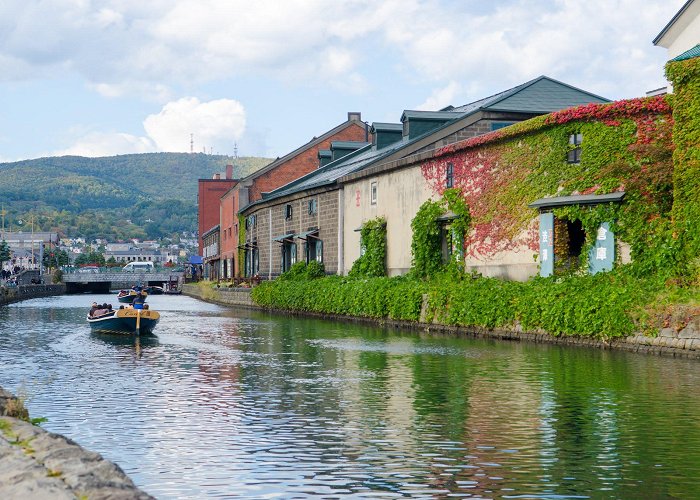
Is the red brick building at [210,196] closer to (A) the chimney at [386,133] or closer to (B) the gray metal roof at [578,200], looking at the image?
(A) the chimney at [386,133]

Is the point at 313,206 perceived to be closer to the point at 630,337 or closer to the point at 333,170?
the point at 333,170

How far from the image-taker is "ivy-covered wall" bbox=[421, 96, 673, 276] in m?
30.7

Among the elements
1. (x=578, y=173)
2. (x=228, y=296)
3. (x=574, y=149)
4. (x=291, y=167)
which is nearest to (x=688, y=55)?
(x=574, y=149)

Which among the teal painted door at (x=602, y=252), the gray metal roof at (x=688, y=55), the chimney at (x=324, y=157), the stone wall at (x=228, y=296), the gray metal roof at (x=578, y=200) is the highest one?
the chimney at (x=324, y=157)

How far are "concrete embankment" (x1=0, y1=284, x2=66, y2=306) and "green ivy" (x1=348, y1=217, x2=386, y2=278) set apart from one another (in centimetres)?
3241

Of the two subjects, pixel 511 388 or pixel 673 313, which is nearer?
pixel 511 388

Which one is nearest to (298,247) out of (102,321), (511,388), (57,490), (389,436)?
(102,321)

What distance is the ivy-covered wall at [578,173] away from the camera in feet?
101

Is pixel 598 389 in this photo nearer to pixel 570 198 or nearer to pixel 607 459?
pixel 607 459

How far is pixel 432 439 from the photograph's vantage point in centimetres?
1382

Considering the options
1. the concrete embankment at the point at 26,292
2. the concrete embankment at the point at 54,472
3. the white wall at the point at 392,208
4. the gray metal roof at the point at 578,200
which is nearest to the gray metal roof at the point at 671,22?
the white wall at the point at 392,208

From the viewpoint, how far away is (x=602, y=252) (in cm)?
3181

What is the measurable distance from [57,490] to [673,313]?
2099 centimetres

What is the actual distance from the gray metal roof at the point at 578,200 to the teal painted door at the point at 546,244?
423 millimetres
